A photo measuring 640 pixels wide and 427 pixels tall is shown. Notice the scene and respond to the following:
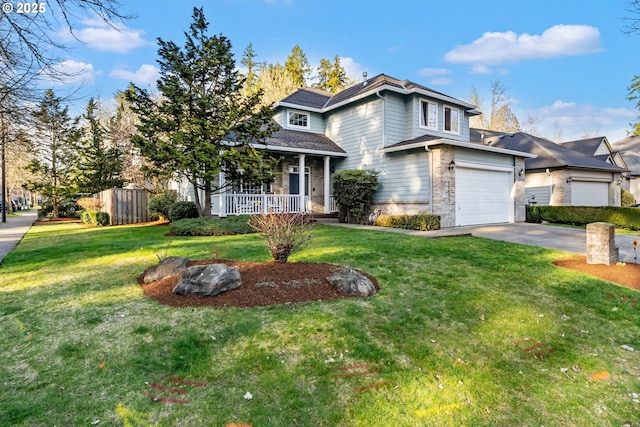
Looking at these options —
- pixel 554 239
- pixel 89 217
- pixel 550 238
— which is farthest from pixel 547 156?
pixel 89 217

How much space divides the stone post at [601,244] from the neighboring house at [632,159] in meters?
25.0

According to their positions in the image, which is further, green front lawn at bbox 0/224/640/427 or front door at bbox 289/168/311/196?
front door at bbox 289/168/311/196

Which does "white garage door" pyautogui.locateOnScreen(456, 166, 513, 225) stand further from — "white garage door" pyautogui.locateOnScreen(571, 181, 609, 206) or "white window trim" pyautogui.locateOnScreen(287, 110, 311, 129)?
"white window trim" pyautogui.locateOnScreen(287, 110, 311, 129)

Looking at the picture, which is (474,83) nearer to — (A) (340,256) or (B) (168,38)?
(B) (168,38)

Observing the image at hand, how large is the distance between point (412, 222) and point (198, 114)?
28.2 ft

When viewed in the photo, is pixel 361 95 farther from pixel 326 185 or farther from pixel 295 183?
pixel 295 183

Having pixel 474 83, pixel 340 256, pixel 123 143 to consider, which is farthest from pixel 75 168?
pixel 474 83

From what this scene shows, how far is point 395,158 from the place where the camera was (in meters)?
13.8

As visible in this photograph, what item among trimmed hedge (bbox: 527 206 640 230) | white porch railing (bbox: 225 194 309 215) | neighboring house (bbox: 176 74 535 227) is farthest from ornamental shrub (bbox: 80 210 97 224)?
trimmed hedge (bbox: 527 206 640 230)

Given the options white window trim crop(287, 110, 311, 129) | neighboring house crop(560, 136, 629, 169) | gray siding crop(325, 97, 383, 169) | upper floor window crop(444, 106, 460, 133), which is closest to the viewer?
gray siding crop(325, 97, 383, 169)

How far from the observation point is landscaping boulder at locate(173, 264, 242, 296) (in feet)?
14.1

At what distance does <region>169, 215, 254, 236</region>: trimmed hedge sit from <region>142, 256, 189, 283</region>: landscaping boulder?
5.16 m

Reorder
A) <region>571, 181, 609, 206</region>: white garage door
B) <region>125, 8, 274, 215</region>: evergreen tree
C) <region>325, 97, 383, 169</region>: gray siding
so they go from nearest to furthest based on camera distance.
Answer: <region>125, 8, 274, 215</region>: evergreen tree < <region>325, 97, 383, 169</region>: gray siding < <region>571, 181, 609, 206</region>: white garage door

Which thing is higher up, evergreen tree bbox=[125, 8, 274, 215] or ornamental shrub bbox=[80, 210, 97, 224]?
evergreen tree bbox=[125, 8, 274, 215]
